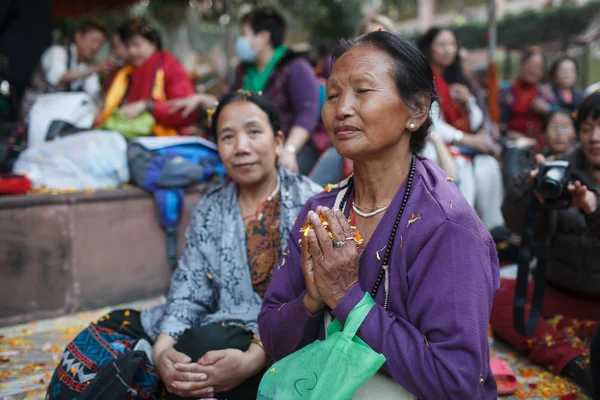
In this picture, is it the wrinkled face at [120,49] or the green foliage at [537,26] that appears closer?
the wrinkled face at [120,49]

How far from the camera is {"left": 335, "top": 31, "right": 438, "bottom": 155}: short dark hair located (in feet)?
5.45

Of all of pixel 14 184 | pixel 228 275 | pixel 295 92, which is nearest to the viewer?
pixel 228 275

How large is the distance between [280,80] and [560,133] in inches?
97.6

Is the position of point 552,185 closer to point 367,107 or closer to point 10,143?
point 367,107

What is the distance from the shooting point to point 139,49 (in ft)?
15.6

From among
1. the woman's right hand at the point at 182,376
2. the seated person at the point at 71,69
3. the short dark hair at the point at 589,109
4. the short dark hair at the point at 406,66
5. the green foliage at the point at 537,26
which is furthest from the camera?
the green foliage at the point at 537,26

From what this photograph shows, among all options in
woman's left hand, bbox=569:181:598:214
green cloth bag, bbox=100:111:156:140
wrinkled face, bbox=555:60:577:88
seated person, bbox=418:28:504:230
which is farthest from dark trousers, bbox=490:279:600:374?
wrinkled face, bbox=555:60:577:88

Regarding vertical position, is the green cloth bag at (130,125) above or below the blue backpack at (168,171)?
above

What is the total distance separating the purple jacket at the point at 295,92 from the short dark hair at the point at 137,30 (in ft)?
4.58

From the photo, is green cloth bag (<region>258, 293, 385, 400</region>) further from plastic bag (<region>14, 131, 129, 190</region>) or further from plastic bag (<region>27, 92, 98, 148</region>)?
plastic bag (<region>27, 92, 98, 148</region>)

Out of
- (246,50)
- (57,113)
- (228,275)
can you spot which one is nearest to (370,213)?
(228,275)

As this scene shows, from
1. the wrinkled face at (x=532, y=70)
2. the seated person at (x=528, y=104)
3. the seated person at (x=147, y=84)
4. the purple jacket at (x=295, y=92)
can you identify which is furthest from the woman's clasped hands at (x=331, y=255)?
the wrinkled face at (x=532, y=70)

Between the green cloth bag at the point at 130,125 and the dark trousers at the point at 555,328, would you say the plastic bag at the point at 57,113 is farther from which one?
the dark trousers at the point at 555,328

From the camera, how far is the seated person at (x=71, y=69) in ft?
16.6
